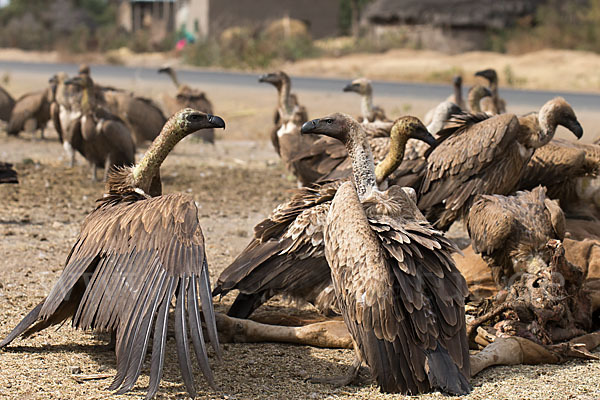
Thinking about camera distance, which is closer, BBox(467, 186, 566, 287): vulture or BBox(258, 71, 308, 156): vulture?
BBox(467, 186, 566, 287): vulture

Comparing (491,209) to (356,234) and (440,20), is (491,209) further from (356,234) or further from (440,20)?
(440,20)

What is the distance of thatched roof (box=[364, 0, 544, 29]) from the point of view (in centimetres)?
3158

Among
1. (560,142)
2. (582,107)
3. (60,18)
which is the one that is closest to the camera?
(560,142)

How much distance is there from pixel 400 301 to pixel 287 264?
117 centimetres

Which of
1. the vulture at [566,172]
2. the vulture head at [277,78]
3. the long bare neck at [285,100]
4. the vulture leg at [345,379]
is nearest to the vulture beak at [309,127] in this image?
the vulture leg at [345,379]

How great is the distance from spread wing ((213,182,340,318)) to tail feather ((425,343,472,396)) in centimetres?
120

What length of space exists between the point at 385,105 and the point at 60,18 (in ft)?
132

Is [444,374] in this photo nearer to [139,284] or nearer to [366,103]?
[139,284]

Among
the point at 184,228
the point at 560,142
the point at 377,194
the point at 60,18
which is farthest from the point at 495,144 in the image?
the point at 60,18

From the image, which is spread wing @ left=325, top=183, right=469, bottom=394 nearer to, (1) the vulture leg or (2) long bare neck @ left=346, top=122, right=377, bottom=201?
(1) the vulture leg

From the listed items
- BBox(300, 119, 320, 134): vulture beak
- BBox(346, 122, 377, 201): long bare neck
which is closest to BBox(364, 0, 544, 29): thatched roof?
BBox(346, 122, 377, 201): long bare neck

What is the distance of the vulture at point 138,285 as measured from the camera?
3494 millimetres

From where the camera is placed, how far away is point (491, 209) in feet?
16.2

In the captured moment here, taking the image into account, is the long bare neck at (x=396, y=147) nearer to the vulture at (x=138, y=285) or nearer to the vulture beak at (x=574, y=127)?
the vulture beak at (x=574, y=127)
